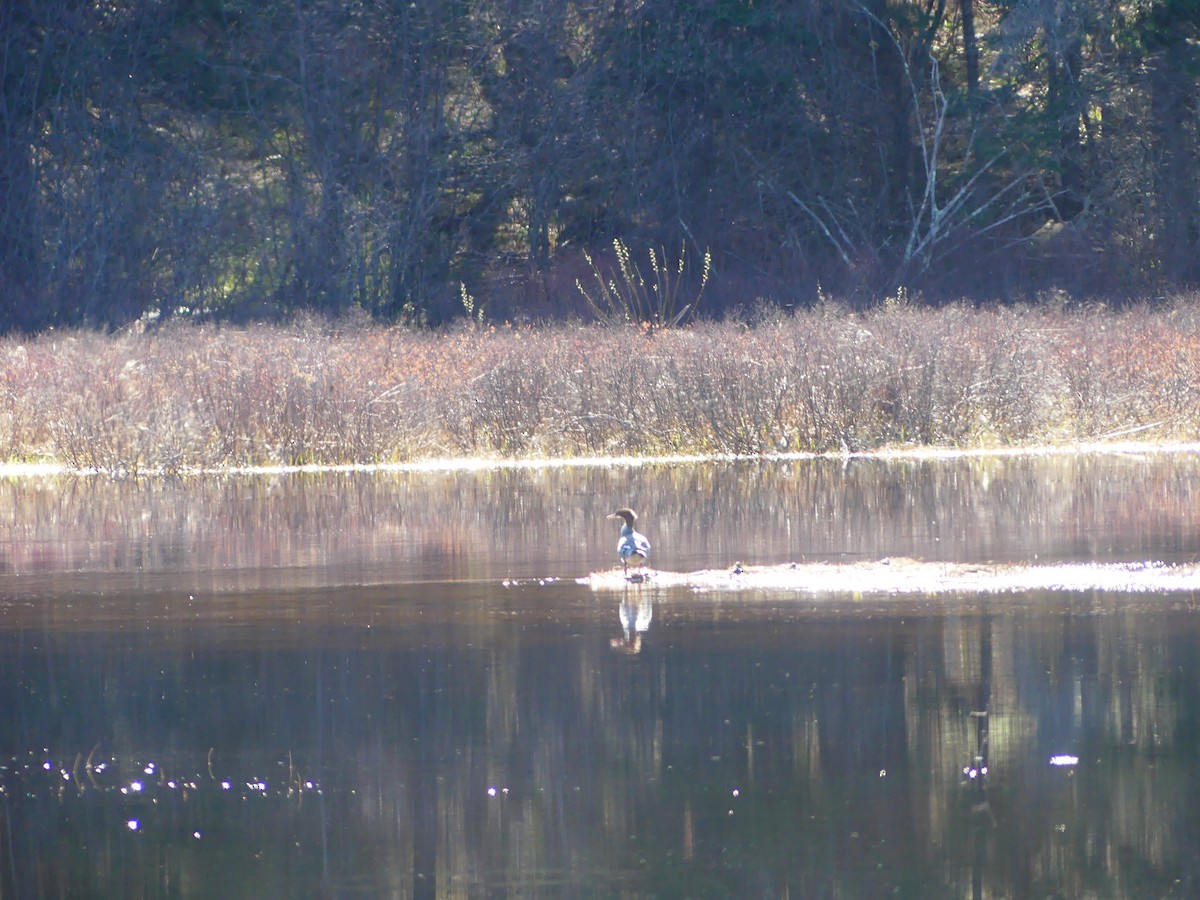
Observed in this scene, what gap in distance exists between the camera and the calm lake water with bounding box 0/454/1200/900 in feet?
21.6

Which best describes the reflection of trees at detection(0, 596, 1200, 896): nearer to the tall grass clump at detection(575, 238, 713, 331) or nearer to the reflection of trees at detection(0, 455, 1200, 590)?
the reflection of trees at detection(0, 455, 1200, 590)

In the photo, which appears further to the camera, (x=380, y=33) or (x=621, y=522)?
(x=380, y=33)

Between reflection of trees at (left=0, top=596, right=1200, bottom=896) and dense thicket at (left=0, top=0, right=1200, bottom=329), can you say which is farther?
dense thicket at (left=0, top=0, right=1200, bottom=329)

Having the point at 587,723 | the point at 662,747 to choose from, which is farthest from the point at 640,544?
the point at 662,747

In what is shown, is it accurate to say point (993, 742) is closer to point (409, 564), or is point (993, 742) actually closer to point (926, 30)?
point (409, 564)

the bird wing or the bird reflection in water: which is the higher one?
the bird wing

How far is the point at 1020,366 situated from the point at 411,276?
19.7m

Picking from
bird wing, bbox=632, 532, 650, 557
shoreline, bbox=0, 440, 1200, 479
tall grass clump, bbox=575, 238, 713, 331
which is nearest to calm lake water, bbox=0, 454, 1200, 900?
bird wing, bbox=632, 532, 650, 557

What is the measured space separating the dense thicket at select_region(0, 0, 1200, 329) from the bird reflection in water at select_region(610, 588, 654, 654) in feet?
86.9

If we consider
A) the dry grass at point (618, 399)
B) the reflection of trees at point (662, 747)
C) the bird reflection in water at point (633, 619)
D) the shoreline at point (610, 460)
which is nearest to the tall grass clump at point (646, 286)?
the dry grass at point (618, 399)

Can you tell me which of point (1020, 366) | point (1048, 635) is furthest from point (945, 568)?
point (1020, 366)

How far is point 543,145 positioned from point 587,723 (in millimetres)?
31622

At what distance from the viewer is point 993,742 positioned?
7910mm

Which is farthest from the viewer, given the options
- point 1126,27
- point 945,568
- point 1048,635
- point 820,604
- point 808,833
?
point 1126,27
